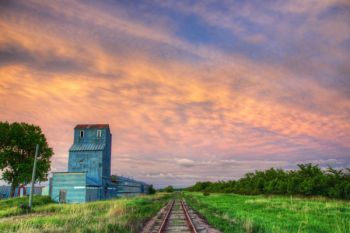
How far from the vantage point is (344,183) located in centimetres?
4516

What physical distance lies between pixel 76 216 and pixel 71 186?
79.6 feet

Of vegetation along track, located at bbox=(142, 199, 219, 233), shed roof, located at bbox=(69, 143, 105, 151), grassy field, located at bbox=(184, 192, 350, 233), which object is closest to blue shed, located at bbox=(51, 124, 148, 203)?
shed roof, located at bbox=(69, 143, 105, 151)

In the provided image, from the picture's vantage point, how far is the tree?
41.9 m

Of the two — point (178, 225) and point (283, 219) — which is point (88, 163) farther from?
point (283, 219)

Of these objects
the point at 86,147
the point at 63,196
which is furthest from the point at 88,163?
the point at 63,196

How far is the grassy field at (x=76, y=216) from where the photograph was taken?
14.2 metres

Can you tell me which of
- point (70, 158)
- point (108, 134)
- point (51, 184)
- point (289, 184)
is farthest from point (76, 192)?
point (289, 184)

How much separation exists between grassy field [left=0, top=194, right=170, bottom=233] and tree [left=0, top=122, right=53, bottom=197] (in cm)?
547

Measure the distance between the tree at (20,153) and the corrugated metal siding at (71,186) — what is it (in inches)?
139

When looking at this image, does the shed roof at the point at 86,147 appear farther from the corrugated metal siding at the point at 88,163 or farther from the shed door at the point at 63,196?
the shed door at the point at 63,196

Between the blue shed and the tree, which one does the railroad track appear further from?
the tree

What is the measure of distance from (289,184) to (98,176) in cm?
3541

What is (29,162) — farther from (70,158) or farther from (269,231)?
(269,231)

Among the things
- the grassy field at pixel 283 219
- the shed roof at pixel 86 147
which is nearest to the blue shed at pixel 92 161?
the shed roof at pixel 86 147
